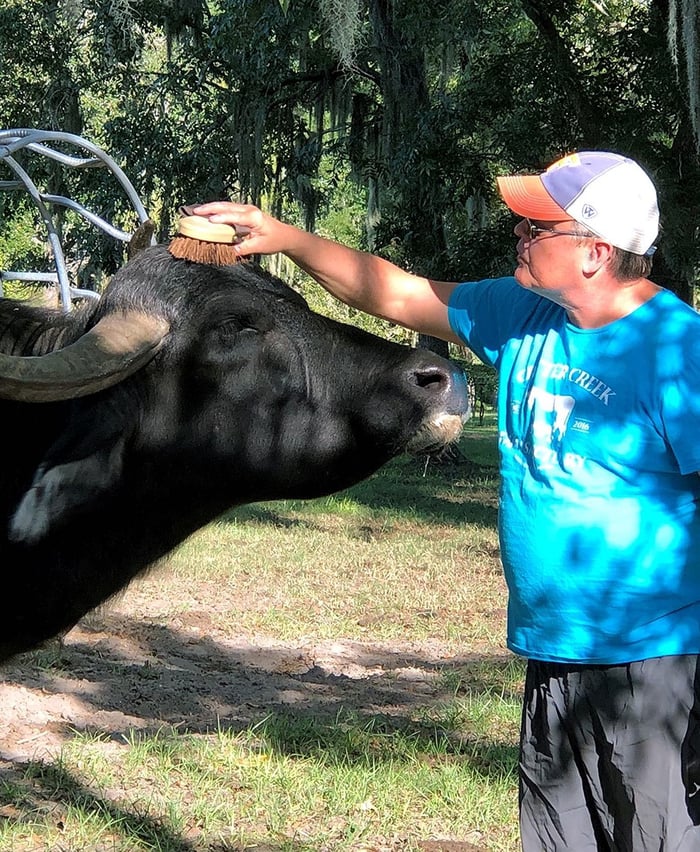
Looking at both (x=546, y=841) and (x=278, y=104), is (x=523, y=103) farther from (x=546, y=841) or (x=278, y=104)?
(x=546, y=841)

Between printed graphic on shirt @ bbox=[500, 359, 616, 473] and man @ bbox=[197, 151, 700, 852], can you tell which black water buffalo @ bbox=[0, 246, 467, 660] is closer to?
printed graphic on shirt @ bbox=[500, 359, 616, 473]

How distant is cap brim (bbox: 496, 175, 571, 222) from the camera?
2900mm

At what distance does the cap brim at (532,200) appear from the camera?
2900 mm

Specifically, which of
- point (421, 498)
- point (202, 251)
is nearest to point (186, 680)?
point (202, 251)

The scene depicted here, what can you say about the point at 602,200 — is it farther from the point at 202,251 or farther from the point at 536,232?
the point at 202,251

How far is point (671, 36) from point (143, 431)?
7771mm

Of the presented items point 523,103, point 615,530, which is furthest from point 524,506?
point 523,103

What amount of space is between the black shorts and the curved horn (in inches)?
56.0

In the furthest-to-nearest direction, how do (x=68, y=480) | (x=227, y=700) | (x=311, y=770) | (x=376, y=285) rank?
(x=227, y=700), (x=311, y=770), (x=376, y=285), (x=68, y=480)

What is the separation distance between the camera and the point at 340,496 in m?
14.8

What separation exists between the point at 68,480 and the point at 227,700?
3.44m

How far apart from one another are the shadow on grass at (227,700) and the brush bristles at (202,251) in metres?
2.38

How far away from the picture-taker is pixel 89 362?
9.98 feet

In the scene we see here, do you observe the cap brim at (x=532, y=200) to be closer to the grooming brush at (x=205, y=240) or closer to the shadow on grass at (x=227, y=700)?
the grooming brush at (x=205, y=240)
